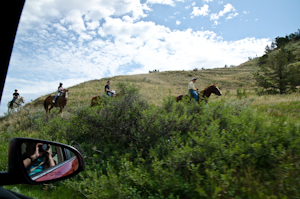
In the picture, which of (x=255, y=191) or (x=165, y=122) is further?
(x=165, y=122)

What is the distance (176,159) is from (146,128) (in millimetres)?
1808

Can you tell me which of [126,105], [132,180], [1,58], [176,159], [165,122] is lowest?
[132,180]

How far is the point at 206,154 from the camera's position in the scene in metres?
3.21

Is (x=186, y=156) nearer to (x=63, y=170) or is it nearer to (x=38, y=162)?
(x=63, y=170)

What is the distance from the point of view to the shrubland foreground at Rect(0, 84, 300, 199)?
255cm

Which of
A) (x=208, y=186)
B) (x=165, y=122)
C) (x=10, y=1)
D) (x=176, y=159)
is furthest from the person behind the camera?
(x=165, y=122)

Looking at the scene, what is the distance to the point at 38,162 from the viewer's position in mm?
1568

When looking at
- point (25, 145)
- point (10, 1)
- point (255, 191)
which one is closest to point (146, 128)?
point (255, 191)

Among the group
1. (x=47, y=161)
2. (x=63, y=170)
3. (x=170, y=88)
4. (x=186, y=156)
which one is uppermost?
(x=170, y=88)

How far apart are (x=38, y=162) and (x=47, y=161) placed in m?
0.12

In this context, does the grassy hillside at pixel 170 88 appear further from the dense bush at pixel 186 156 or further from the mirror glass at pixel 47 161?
the mirror glass at pixel 47 161

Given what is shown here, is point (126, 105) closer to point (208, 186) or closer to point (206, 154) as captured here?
point (206, 154)

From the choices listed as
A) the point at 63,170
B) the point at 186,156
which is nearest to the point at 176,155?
the point at 186,156

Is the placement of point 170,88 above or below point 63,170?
above
